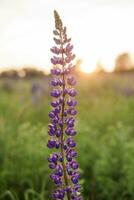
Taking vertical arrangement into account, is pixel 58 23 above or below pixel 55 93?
above

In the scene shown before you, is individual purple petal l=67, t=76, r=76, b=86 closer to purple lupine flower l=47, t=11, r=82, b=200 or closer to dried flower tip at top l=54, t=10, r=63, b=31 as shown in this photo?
purple lupine flower l=47, t=11, r=82, b=200

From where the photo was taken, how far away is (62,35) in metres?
3.00

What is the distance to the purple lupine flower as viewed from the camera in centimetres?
298

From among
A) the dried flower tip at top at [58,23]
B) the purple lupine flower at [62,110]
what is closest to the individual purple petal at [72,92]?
the purple lupine flower at [62,110]

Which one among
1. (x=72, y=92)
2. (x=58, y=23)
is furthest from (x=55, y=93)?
(x=58, y=23)

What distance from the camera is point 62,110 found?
2.99 metres

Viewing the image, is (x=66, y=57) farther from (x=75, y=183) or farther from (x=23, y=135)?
(x=23, y=135)

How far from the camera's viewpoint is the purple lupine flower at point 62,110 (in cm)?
298

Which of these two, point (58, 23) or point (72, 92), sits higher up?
point (58, 23)

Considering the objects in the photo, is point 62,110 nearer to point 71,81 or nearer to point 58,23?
point 71,81

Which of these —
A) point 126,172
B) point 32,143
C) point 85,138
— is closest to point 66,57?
point 126,172

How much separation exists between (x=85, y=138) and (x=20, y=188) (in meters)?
1.33

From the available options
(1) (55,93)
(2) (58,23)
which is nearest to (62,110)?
(1) (55,93)

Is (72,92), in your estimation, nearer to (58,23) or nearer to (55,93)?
(55,93)
